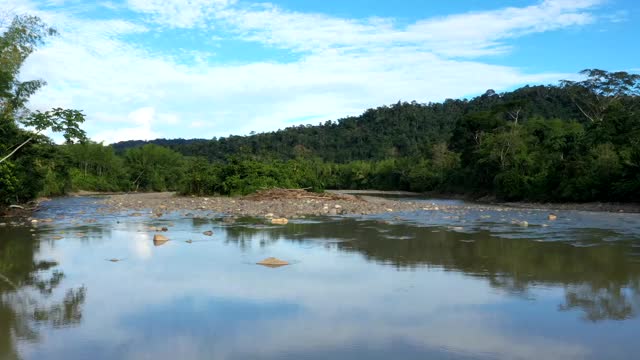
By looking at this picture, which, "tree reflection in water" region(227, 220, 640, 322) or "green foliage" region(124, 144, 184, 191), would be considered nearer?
"tree reflection in water" region(227, 220, 640, 322)

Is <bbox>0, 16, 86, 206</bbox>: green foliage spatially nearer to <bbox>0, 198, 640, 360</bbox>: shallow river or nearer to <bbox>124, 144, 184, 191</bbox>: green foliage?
<bbox>0, 198, 640, 360</bbox>: shallow river

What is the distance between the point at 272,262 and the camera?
1044cm

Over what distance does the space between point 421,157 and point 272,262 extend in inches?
2812

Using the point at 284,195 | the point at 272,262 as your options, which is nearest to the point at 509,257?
the point at 272,262

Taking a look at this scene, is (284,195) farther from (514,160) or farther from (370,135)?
(370,135)

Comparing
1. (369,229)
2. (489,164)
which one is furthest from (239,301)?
(489,164)

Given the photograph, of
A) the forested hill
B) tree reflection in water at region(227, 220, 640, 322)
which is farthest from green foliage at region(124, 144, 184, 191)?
tree reflection in water at region(227, 220, 640, 322)

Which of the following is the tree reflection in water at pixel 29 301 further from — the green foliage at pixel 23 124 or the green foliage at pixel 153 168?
the green foliage at pixel 153 168

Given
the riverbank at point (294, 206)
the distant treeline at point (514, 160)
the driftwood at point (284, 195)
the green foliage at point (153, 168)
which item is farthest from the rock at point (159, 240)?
the green foliage at point (153, 168)

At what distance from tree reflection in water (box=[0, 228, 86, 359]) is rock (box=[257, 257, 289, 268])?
3303mm

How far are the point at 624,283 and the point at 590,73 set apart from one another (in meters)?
50.3

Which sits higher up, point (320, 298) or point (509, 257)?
point (509, 257)

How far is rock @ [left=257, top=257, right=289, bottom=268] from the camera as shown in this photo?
10.3 m

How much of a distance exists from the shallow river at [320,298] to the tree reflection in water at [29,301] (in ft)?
0.09
